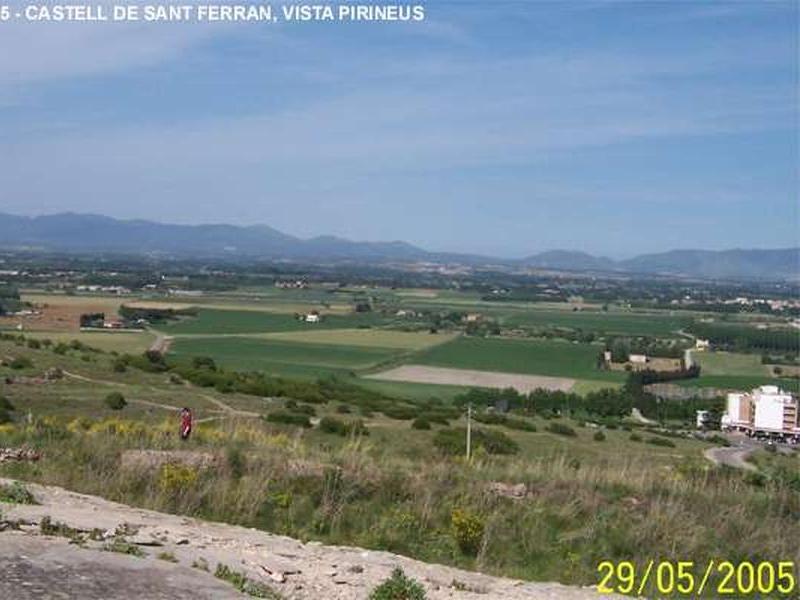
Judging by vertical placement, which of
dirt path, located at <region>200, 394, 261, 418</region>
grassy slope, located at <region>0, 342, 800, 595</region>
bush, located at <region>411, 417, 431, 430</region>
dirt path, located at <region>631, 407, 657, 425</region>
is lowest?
dirt path, located at <region>631, 407, 657, 425</region>

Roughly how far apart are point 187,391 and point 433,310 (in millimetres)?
88063

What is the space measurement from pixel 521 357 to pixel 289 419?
50997mm

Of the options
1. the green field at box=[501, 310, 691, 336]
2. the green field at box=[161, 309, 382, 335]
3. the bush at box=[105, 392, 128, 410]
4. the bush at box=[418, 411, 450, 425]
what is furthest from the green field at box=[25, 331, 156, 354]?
the green field at box=[501, 310, 691, 336]

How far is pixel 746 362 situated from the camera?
74.4 meters

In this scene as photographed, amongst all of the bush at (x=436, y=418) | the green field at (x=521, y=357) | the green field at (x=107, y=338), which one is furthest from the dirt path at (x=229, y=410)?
the green field at (x=521, y=357)

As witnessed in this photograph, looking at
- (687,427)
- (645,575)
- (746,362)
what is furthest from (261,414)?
(746,362)

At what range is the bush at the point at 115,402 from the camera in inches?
965

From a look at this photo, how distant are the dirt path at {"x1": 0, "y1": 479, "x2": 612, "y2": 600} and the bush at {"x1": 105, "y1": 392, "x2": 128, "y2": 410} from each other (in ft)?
50.0

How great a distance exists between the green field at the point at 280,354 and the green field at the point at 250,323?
21.0ft

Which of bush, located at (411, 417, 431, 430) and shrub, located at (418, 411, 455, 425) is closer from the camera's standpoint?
bush, located at (411, 417, 431, 430)

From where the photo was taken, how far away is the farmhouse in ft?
141

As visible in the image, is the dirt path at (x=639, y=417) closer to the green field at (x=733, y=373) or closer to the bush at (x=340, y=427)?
the green field at (x=733, y=373)

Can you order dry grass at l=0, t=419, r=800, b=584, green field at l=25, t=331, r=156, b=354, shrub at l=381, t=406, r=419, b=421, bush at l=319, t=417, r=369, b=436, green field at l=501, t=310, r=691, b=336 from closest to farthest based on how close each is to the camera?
dry grass at l=0, t=419, r=800, b=584 → bush at l=319, t=417, r=369, b=436 → shrub at l=381, t=406, r=419, b=421 → green field at l=25, t=331, r=156, b=354 → green field at l=501, t=310, r=691, b=336
